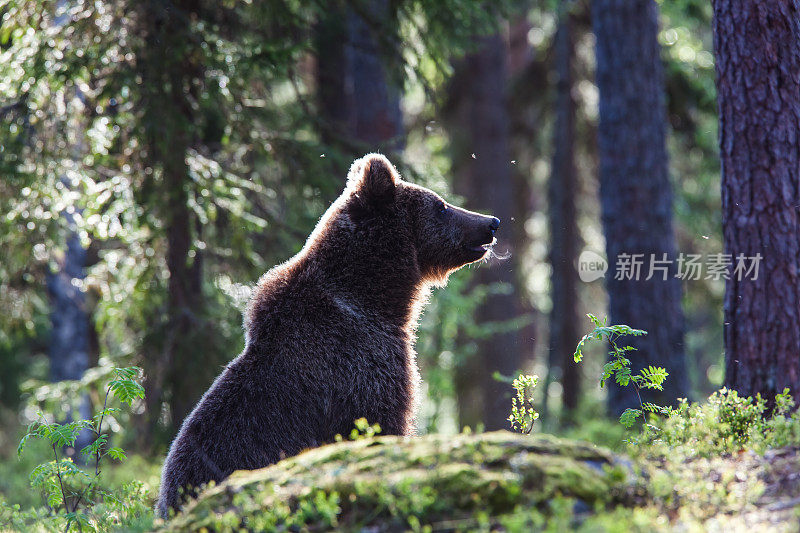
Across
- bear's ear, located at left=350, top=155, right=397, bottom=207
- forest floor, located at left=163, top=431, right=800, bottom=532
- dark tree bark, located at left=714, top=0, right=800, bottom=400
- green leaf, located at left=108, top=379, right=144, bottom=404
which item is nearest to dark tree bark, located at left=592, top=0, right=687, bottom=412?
dark tree bark, located at left=714, top=0, right=800, bottom=400

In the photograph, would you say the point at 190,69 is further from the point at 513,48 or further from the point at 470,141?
the point at 513,48

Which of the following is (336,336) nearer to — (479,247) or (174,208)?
(479,247)

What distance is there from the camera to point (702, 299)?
1967 cm

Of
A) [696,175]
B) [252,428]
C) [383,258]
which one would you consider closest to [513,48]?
[696,175]

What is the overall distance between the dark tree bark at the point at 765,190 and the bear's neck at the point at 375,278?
8.78 feet

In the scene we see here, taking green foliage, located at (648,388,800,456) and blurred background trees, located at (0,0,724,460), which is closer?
green foliage, located at (648,388,800,456)

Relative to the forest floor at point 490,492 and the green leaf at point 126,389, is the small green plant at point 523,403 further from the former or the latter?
the green leaf at point 126,389

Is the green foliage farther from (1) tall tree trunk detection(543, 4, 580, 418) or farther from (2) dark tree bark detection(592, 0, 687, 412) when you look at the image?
(1) tall tree trunk detection(543, 4, 580, 418)

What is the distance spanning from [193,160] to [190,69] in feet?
3.63

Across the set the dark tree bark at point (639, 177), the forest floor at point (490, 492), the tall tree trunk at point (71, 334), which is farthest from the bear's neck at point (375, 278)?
the tall tree trunk at point (71, 334)

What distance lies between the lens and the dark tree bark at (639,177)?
448 inches

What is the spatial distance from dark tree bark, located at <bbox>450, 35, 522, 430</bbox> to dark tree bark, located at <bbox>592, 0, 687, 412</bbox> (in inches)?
239

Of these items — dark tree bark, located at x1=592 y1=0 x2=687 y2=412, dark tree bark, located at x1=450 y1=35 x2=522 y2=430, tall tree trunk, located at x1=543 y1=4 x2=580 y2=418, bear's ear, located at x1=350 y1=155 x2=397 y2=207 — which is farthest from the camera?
dark tree bark, located at x1=450 y1=35 x2=522 y2=430

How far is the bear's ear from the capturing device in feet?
20.7
